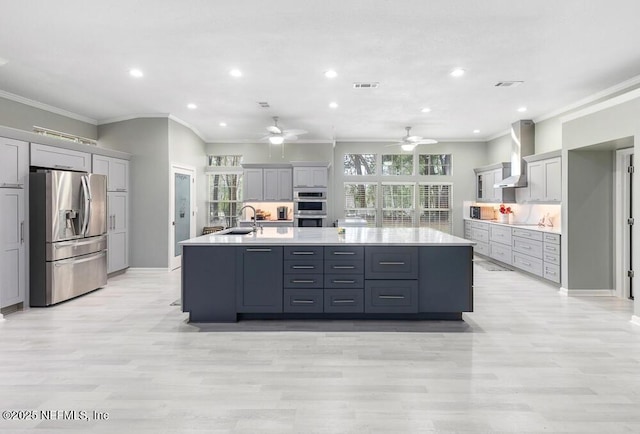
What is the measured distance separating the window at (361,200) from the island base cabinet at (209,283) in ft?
19.8

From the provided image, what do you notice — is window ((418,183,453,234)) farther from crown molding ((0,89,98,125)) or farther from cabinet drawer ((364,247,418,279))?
crown molding ((0,89,98,125))

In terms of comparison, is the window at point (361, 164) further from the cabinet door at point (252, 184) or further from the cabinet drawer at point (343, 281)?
the cabinet drawer at point (343, 281)

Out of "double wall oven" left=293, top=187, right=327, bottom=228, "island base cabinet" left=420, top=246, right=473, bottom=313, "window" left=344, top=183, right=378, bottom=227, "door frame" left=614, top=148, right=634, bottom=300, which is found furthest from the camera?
"window" left=344, top=183, right=378, bottom=227

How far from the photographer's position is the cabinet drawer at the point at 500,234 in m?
7.32

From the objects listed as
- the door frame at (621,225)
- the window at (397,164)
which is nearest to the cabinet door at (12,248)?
the window at (397,164)

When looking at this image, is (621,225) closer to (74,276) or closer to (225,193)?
(74,276)

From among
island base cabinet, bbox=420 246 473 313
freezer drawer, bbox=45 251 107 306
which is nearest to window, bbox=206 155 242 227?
freezer drawer, bbox=45 251 107 306

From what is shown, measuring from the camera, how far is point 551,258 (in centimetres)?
580

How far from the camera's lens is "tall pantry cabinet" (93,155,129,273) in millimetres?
6359

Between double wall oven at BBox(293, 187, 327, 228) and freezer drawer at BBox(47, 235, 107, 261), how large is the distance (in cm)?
415

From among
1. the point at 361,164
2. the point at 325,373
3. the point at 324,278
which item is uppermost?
the point at 361,164

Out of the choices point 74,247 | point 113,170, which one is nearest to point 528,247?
point 74,247

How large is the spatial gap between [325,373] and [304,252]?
4.79 feet

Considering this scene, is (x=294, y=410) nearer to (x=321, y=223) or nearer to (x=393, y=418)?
(x=393, y=418)
